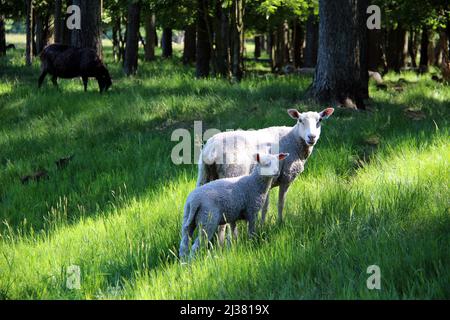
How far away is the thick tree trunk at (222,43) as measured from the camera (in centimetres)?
1658

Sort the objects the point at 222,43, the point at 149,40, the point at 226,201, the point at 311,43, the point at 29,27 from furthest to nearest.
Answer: the point at 149,40, the point at 311,43, the point at 29,27, the point at 222,43, the point at 226,201

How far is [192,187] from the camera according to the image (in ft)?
24.3

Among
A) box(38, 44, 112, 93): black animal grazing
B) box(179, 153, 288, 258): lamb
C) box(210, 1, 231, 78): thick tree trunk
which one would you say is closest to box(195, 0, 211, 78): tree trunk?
box(210, 1, 231, 78): thick tree trunk

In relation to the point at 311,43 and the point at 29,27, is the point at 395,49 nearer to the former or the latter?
the point at 311,43

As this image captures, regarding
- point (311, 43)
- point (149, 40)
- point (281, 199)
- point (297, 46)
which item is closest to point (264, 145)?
point (281, 199)

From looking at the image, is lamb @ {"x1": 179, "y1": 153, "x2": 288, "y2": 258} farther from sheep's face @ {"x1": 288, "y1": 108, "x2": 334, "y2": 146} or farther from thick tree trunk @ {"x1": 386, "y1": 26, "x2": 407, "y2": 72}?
thick tree trunk @ {"x1": 386, "y1": 26, "x2": 407, "y2": 72}

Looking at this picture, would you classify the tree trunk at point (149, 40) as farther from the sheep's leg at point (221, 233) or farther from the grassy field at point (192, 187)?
the sheep's leg at point (221, 233)

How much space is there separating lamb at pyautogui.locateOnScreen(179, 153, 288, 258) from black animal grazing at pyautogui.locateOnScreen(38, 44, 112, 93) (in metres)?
9.28

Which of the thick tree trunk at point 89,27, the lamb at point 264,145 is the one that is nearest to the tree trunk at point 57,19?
the thick tree trunk at point 89,27

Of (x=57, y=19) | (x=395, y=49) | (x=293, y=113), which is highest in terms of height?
(x=57, y=19)

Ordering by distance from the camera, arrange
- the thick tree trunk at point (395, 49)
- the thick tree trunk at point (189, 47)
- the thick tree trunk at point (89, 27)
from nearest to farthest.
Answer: the thick tree trunk at point (89, 27), the thick tree trunk at point (395, 49), the thick tree trunk at point (189, 47)

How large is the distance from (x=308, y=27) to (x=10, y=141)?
15.1 m

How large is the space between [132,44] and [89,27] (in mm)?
3279

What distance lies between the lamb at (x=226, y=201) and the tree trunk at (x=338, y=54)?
22.2 feet
